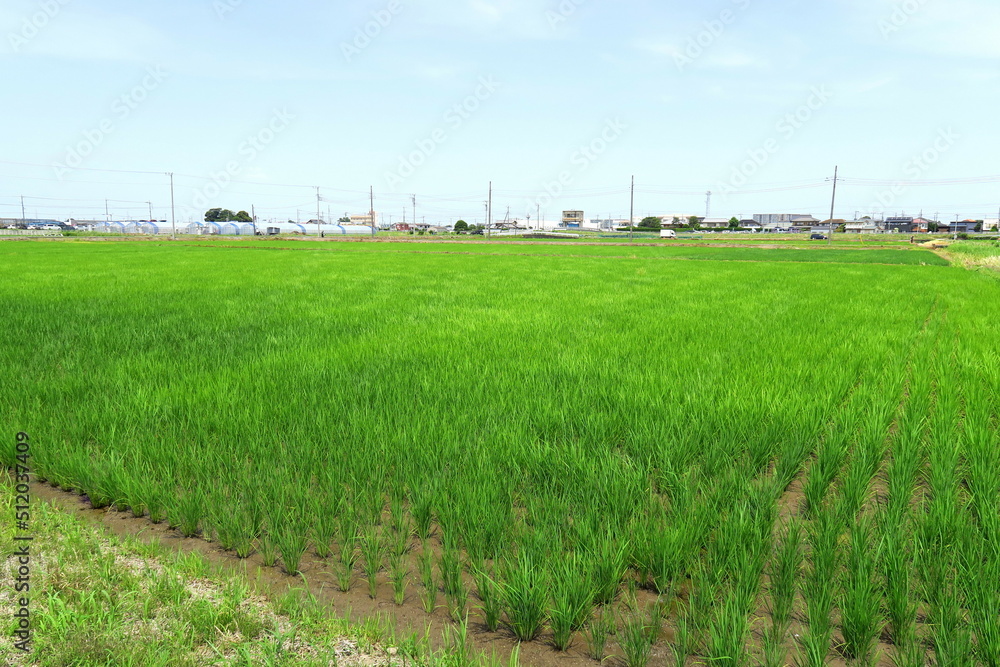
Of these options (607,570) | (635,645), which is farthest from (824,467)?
(635,645)

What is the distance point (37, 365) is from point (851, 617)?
20.7 feet

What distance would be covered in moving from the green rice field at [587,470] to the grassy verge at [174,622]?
0.22m

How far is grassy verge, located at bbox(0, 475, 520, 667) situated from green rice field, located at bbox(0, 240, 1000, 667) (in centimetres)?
22

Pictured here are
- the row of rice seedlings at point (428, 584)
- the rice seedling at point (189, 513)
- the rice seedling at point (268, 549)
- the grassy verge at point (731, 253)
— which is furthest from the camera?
the grassy verge at point (731, 253)

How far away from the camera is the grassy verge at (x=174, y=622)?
1.72 meters

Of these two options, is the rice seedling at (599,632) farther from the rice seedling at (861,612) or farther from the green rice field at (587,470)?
the rice seedling at (861,612)

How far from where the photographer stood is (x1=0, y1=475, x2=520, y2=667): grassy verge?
172 cm

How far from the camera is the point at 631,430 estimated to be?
3473 mm

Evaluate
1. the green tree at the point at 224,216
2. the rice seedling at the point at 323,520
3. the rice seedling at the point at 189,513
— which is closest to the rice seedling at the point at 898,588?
the rice seedling at the point at 323,520

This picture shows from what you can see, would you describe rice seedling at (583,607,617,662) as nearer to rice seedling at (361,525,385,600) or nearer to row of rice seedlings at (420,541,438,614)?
row of rice seedlings at (420,541,438,614)

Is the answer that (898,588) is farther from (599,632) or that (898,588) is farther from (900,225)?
(900,225)

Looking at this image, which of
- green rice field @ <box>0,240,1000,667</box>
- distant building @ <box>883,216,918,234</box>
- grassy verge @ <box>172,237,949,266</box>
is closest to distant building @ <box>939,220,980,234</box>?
distant building @ <box>883,216,918,234</box>

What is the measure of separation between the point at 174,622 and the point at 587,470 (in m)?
1.81

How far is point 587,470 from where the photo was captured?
284 centimetres
